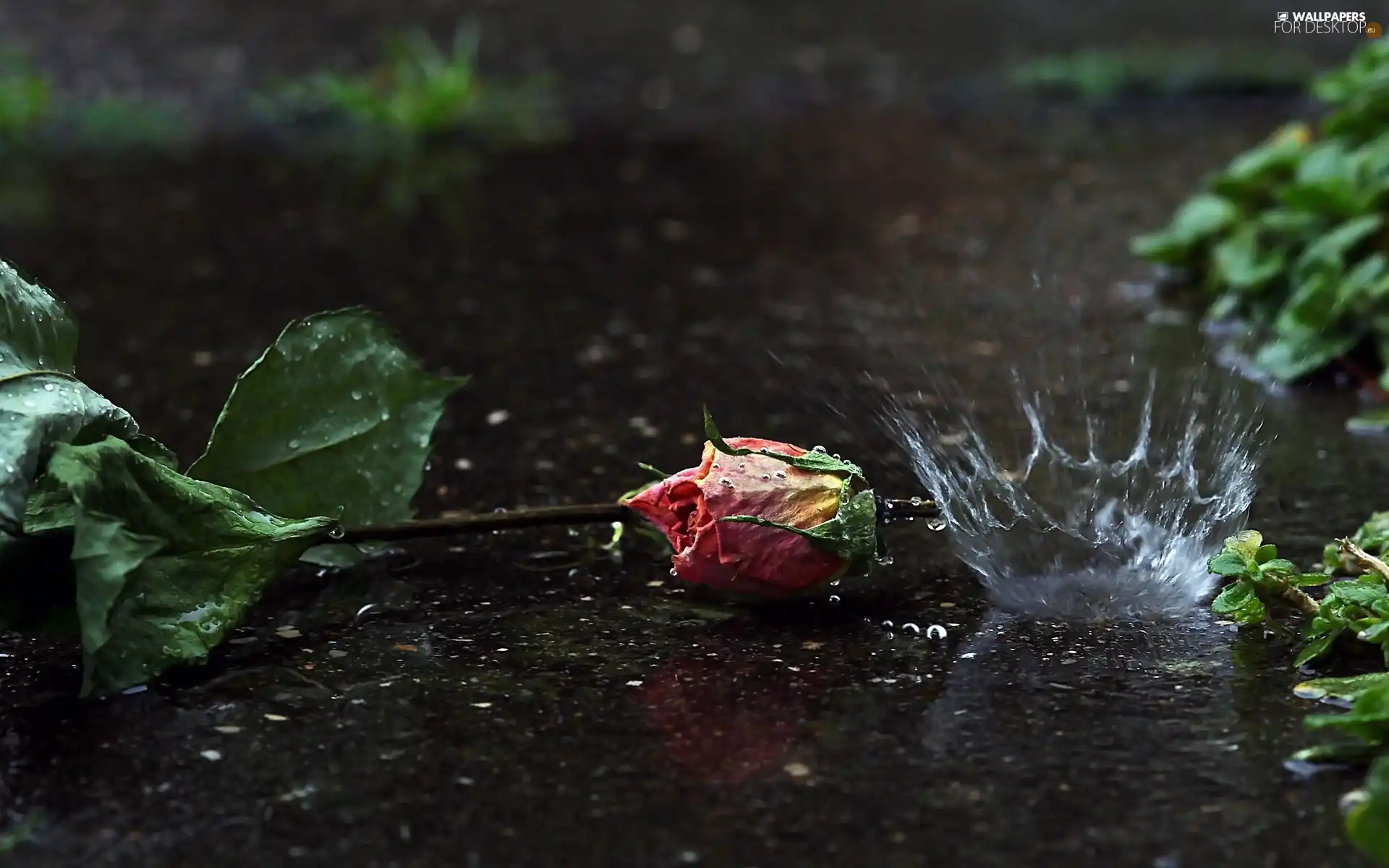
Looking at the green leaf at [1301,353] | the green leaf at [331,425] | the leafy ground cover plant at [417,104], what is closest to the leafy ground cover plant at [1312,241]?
the green leaf at [1301,353]

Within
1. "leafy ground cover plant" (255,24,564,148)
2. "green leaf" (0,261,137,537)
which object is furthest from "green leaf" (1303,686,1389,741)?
"leafy ground cover plant" (255,24,564,148)

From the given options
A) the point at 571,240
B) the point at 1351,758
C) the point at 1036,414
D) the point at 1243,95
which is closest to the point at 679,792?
the point at 1351,758

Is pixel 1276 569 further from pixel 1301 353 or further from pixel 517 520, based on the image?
pixel 1301 353

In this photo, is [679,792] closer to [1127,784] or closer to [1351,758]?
[1127,784]

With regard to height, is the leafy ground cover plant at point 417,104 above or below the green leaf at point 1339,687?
above

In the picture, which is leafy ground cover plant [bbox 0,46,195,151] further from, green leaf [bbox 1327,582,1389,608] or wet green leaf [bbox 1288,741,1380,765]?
wet green leaf [bbox 1288,741,1380,765]

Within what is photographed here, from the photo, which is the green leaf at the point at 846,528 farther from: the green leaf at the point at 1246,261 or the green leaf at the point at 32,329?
the green leaf at the point at 1246,261
